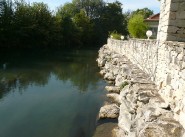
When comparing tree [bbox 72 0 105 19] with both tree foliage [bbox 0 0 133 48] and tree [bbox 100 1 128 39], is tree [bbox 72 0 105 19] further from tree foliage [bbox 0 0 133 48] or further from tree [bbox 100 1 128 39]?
tree [bbox 100 1 128 39]

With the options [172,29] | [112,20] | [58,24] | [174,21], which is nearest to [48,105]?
[172,29]

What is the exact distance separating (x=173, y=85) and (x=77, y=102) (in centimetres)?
→ 579

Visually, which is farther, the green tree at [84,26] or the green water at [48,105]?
the green tree at [84,26]

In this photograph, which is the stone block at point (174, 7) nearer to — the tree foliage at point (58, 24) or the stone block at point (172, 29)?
the stone block at point (172, 29)

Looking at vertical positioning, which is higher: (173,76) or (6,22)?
(6,22)

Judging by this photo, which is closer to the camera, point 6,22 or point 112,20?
point 6,22

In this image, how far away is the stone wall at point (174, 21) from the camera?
18.7 feet

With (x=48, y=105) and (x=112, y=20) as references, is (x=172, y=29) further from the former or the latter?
(x=112, y=20)

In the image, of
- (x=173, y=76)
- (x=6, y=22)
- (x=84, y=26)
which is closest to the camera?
(x=173, y=76)

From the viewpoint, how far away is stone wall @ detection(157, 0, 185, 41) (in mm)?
5707

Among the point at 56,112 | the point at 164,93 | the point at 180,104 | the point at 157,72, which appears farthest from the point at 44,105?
the point at 180,104

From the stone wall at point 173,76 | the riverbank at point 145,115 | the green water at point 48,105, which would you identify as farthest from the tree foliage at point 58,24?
the stone wall at point 173,76

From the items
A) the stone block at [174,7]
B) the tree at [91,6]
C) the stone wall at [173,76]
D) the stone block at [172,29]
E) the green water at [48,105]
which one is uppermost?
the tree at [91,6]

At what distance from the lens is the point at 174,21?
5.83 meters
